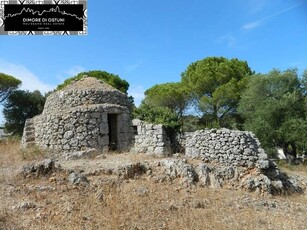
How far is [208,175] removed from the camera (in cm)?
1023

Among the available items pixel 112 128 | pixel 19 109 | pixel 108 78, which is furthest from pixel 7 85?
pixel 112 128

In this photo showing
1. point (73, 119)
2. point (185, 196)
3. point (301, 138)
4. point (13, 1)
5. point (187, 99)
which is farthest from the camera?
point (187, 99)

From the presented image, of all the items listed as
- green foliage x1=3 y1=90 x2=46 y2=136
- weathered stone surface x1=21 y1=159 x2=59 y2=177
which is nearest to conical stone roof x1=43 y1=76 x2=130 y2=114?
weathered stone surface x1=21 y1=159 x2=59 y2=177

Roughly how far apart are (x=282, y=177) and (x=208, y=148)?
2965 mm

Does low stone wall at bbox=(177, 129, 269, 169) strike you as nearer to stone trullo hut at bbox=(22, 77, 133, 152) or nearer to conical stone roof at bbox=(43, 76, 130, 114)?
stone trullo hut at bbox=(22, 77, 133, 152)

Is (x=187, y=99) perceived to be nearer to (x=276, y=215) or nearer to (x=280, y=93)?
(x=280, y=93)

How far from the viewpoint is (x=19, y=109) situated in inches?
1032

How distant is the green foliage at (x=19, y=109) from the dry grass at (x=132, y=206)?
691 inches

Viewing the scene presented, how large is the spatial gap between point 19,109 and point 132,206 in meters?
22.4

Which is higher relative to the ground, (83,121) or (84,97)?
(84,97)

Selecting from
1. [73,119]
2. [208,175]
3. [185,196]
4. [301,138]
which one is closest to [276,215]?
[185,196]

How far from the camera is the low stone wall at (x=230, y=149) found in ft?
36.8

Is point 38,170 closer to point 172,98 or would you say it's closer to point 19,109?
point 172,98

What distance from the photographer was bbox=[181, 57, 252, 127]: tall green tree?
21.7 m
